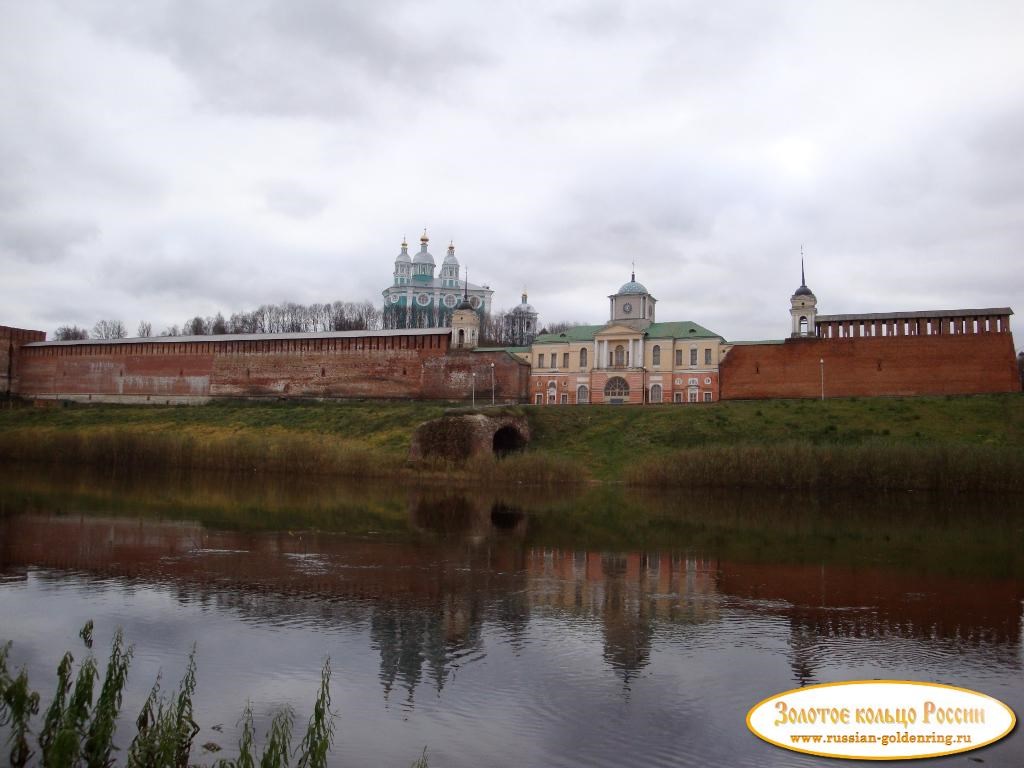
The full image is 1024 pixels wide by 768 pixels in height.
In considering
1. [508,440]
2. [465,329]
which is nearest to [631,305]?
[465,329]

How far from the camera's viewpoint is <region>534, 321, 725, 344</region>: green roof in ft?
125

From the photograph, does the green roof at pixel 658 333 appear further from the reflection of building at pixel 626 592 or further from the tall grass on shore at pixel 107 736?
the tall grass on shore at pixel 107 736

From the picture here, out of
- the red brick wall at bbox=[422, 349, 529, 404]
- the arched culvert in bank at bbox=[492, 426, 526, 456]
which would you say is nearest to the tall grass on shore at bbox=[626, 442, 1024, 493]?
the arched culvert in bank at bbox=[492, 426, 526, 456]

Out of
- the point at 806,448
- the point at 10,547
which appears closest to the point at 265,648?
the point at 10,547

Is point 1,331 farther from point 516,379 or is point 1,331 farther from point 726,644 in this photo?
point 726,644

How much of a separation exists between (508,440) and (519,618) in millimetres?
22496

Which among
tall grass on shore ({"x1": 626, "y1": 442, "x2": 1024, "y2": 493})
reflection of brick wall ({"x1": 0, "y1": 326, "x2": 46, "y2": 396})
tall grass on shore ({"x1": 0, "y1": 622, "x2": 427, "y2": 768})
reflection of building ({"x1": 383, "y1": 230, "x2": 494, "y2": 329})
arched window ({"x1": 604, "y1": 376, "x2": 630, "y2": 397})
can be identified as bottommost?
tall grass on shore ({"x1": 0, "y1": 622, "x2": 427, "y2": 768})

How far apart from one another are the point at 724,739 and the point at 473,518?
11883 mm

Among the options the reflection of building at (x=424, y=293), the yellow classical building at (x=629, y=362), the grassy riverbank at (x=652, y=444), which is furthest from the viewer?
the reflection of building at (x=424, y=293)

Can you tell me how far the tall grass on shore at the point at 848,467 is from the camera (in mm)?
22172

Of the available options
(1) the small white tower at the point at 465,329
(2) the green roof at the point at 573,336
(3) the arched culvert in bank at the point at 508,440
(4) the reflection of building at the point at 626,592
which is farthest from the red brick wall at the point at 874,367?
(4) the reflection of building at the point at 626,592

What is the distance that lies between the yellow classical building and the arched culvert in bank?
27.6ft

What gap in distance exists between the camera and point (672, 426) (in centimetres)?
3047

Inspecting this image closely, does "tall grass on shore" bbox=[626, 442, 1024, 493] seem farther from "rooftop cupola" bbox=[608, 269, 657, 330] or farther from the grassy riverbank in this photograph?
"rooftop cupola" bbox=[608, 269, 657, 330]
